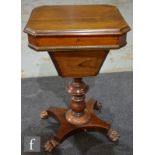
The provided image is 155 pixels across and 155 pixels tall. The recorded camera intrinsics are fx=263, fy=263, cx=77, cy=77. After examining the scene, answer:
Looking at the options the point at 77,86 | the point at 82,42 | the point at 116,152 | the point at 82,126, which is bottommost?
the point at 116,152

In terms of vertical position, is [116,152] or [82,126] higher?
[82,126]

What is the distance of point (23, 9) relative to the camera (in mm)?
4285

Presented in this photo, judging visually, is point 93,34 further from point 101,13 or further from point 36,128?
point 36,128

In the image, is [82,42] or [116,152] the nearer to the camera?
[82,42]

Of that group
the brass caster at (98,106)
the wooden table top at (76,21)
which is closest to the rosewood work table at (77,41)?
the wooden table top at (76,21)

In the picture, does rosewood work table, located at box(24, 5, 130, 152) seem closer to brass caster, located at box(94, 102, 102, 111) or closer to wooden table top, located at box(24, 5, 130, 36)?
wooden table top, located at box(24, 5, 130, 36)

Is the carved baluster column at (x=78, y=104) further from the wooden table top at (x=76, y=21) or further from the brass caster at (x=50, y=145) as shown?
the wooden table top at (x=76, y=21)

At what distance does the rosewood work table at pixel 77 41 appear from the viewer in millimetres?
1342

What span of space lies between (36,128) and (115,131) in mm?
600

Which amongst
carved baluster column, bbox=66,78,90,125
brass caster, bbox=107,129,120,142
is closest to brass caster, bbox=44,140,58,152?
carved baluster column, bbox=66,78,90,125

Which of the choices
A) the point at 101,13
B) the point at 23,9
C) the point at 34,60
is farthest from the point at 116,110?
the point at 23,9

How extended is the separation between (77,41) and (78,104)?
65 centimetres

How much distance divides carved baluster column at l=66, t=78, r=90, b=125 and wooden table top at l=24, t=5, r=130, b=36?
0.45 meters

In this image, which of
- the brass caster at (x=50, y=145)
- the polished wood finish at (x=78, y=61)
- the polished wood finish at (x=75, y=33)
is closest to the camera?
the polished wood finish at (x=75, y=33)
